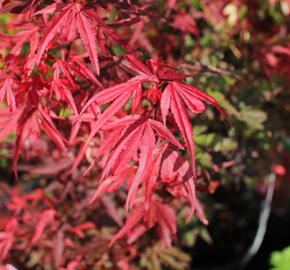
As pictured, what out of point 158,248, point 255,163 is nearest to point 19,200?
point 158,248

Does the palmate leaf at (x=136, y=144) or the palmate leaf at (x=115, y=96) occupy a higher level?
the palmate leaf at (x=115, y=96)

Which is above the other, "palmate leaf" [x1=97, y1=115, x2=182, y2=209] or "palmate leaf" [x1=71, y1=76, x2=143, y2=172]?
"palmate leaf" [x1=71, y1=76, x2=143, y2=172]

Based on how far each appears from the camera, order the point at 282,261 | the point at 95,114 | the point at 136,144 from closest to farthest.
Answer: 1. the point at 136,144
2. the point at 95,114
3. the point at 282,261

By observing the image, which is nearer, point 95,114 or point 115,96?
point 115,96

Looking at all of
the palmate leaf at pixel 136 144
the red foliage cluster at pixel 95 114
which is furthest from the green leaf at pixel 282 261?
the palmate leaf at pixel 136 144

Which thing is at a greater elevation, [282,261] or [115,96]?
[115,96]

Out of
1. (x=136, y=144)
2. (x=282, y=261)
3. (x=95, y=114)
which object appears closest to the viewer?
(x=136, y=144)

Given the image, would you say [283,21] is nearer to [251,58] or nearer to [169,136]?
[251,58]

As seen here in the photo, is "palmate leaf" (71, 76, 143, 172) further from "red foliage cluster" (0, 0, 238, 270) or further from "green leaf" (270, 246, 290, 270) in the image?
"green leaf" (270, 246, 290, 270)

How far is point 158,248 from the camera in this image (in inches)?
44.4

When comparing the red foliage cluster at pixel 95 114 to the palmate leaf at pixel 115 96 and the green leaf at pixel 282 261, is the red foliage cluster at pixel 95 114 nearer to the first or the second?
the palmate leaf at pixel 115 96

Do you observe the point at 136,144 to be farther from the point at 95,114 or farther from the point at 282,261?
the point at 282,261

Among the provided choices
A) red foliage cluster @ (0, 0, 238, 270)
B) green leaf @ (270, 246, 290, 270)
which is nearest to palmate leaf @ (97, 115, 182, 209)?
red foliage cluster @ (0, 0, 238, 270)

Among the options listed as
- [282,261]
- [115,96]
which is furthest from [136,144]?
[282,261]
